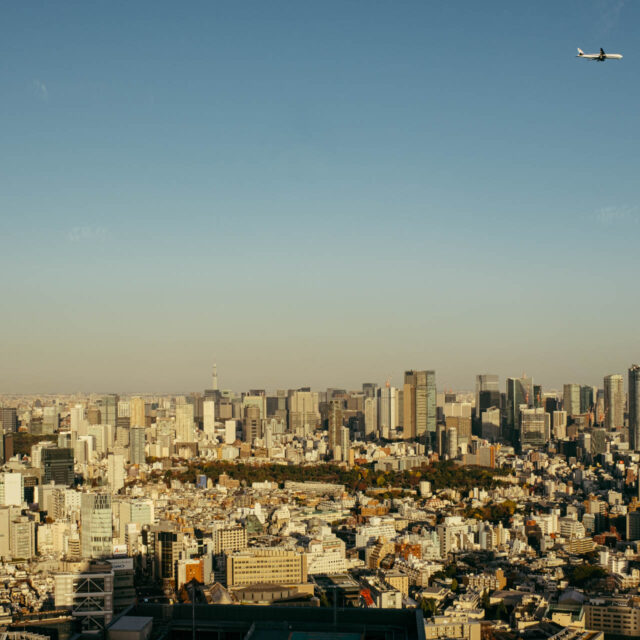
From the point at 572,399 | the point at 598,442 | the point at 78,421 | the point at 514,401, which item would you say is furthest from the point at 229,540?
the point at 572,399

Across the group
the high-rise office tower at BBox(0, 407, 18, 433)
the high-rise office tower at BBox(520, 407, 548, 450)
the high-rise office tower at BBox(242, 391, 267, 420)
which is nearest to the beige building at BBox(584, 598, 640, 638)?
the high-rise office tower at BBox(520, 407, 548, 450)

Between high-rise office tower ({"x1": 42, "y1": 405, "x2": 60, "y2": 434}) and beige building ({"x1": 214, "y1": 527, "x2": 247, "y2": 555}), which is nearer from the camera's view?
beige building ({"x1": 214, "y1": 527, "x2": 247, "y2": 555})

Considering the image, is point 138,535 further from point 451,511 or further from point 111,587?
point 451,511

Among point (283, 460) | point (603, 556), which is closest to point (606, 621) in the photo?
point (603, 556)

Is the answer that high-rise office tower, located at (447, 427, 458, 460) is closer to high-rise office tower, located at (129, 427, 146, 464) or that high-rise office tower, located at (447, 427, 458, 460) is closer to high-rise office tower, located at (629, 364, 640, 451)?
high-rise office tower, located at (629, 364, 640, 451)

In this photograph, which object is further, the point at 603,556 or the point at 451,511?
the point at 451,511

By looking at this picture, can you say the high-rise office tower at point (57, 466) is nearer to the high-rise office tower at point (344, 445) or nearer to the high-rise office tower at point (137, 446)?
the high-rise office tower at point (137, 446)
